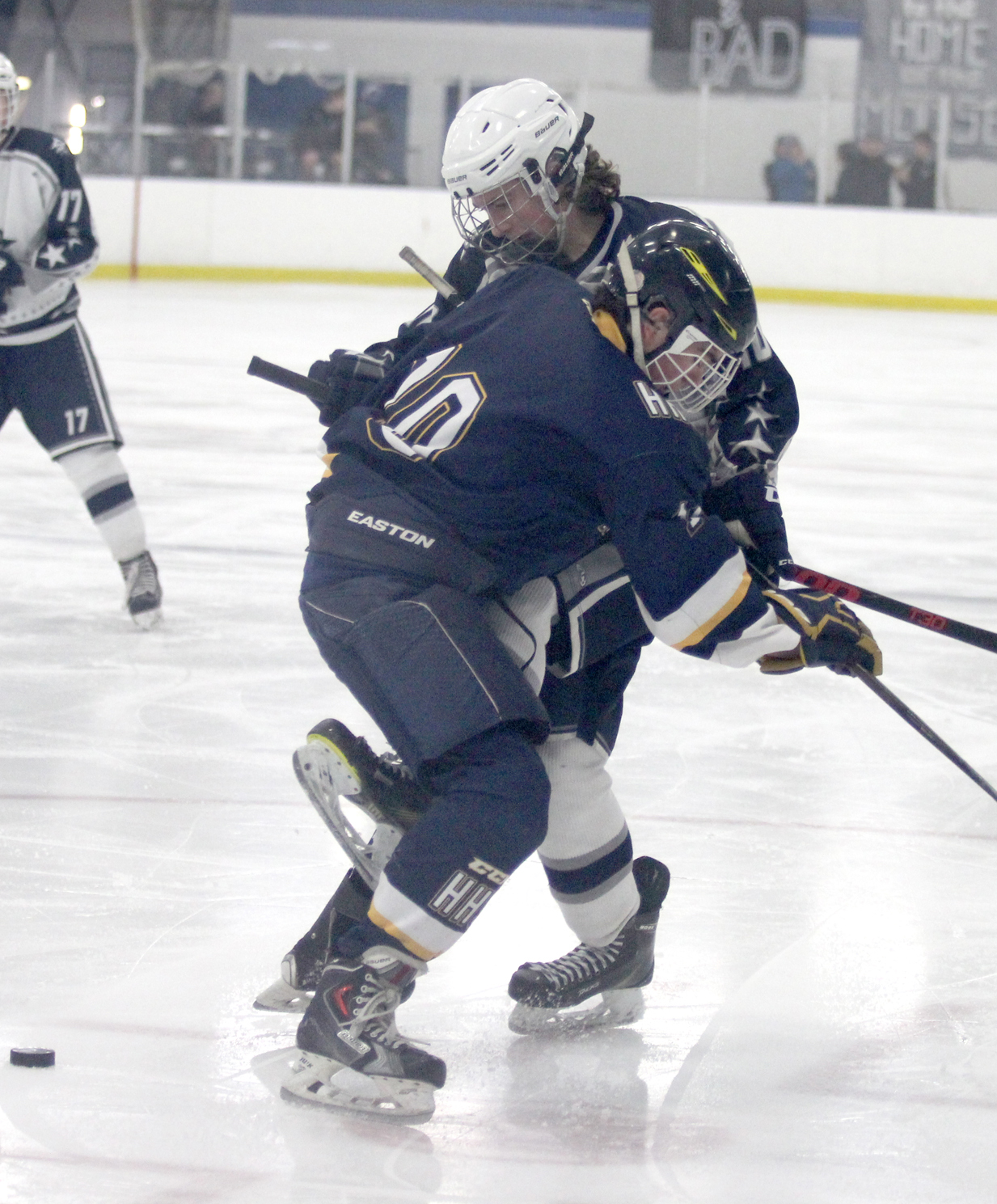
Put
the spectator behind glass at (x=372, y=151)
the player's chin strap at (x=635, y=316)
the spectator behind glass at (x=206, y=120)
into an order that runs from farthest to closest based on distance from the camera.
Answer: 1. the spectator behind glass at (x=372, y=151)
2. the spectator behind glass at (x=206, y=120)
3. the player's chin strap at (x=635, y=316)

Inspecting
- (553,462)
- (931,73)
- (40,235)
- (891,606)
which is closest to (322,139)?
(931,73)

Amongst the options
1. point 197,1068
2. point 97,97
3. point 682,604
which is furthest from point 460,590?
point 97,97

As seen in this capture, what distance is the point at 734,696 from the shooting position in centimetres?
328

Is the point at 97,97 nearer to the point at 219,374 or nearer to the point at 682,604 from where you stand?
the point at 219,374

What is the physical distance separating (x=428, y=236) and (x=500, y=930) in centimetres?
971

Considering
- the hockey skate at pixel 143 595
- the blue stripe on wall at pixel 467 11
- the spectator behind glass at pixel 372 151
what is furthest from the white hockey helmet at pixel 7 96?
the blue stripe on wall at pixel 467 11

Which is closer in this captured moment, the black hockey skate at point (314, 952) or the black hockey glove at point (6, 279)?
the black hockey skate at point (314, 952)

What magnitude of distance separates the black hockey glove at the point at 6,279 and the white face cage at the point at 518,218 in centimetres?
176

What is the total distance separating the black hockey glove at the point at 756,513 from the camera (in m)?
1.99

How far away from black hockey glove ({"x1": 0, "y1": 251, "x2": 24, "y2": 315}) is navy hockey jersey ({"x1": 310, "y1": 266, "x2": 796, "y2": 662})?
1.93 meters

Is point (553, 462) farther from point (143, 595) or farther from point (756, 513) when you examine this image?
point (143, 595)

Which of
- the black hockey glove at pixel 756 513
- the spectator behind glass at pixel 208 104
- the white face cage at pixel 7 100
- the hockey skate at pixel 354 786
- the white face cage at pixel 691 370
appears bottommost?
the hockey skate at pixel 354 786

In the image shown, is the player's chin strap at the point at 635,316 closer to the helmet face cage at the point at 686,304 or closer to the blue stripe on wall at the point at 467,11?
the helmet face cage at the point at 686,304

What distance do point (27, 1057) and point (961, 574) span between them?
2.99 m
